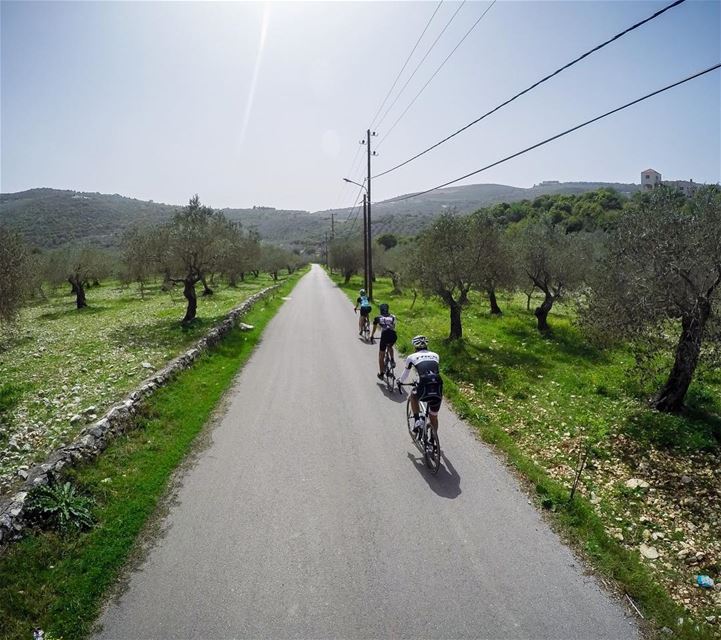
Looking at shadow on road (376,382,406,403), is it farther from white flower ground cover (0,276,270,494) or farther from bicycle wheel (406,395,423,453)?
white flower ground cover (0,276,270,494)

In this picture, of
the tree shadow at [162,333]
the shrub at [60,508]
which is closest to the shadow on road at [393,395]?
the shrub at [60,508]

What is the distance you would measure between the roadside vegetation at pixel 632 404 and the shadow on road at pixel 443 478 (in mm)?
1405

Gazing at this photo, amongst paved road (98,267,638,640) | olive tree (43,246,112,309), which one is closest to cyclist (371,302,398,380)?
paved road (98,267,638,640)

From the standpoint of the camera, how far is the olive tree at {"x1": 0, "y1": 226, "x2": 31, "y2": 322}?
17.9 metres

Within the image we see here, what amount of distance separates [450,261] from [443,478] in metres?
14.6

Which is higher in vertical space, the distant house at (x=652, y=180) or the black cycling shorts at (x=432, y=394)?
the distant house at (x=652, y=180)

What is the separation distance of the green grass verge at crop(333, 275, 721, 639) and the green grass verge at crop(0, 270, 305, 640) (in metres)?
6.77

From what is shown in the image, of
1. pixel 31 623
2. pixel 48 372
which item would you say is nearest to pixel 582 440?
pixel 31 623

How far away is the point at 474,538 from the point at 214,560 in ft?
12.7

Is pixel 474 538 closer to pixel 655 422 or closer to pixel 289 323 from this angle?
pixel 655 422

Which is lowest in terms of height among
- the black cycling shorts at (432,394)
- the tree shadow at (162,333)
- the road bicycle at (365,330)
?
the tree shadow at (162,333)

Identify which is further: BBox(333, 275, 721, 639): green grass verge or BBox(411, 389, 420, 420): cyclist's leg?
BBox(411, 389, 420, 420): cyclist's leg

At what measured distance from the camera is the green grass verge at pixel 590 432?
6.01 m

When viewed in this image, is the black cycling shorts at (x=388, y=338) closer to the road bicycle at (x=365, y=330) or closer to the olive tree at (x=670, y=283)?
the olive tree at (x=670, y=283)
